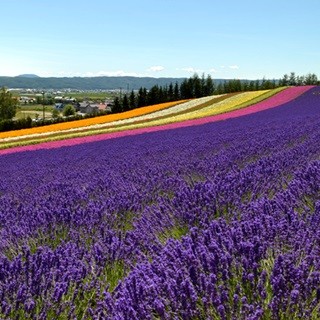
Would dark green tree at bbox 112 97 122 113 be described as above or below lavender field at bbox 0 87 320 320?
below

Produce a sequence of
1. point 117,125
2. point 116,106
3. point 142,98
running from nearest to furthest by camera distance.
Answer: point 117,125 < point 116,106 < point 142,98

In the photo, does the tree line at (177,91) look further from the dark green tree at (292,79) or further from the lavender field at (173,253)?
the lavender field at (173,253)

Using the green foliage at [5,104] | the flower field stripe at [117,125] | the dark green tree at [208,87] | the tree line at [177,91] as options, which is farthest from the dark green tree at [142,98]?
the green foliage at [5,104]

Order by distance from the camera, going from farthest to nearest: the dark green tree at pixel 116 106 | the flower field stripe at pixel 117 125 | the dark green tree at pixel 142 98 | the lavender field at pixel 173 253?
1. the dark green tree at pixel 142 98
2. the dark green tree at pixel 116 106
3. the flower field stripe at pixel 117 125
4. the lavender field at pixel 173 253

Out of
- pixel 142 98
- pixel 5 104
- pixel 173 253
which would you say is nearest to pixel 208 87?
pixel 142 98

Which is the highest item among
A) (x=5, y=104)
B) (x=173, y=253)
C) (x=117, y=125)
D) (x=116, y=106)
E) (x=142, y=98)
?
(x=173, y=253)

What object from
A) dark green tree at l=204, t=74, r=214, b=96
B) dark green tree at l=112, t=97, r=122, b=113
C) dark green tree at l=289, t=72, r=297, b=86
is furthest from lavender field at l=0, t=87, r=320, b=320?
dark green tree at l=289, t=72, r=297, b=86

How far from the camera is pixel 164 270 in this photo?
2.18 meters

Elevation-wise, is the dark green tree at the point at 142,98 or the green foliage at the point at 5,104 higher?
the dark green tree at the point at 142,98

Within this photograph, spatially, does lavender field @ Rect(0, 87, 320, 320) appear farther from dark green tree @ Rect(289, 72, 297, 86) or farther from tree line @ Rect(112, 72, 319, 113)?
dark green tree @ Rect(289, 72, 297, 86)

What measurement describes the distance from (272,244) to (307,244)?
0.24m

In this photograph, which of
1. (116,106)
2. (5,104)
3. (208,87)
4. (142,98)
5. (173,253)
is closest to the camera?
(173,253)

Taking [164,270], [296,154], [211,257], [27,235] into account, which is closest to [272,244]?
[211,257]

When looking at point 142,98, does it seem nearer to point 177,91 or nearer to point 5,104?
point 177,91
